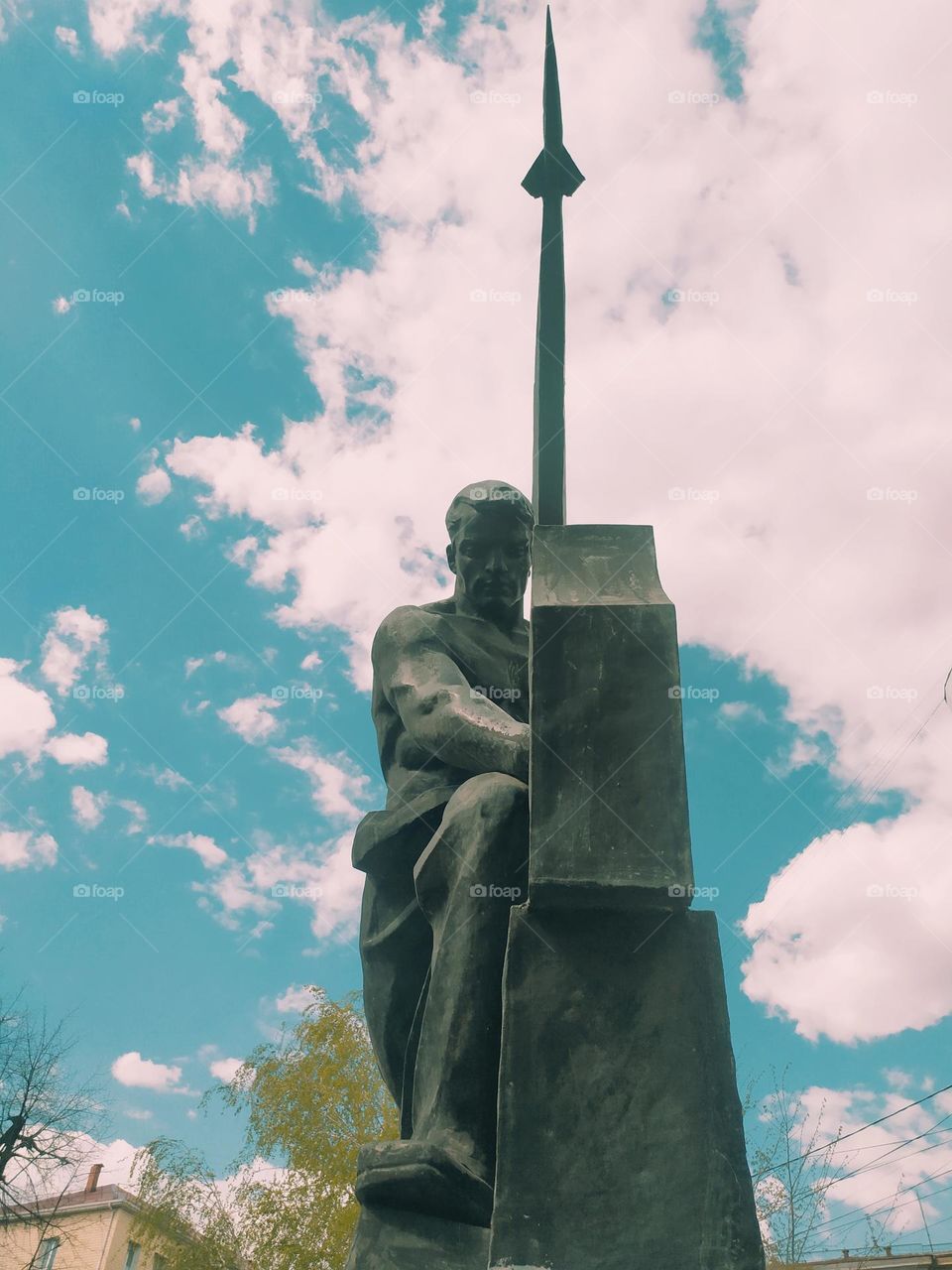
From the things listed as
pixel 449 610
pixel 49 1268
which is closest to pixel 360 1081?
pixel 449 610

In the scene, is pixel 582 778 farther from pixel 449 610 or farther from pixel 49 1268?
pixel 49 1268

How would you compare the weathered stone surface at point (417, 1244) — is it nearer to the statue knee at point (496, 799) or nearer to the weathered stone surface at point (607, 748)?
the weathered stone surface at point (607, 748)

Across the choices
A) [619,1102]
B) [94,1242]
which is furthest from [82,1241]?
[619,1102]

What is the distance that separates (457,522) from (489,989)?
165 centimetres

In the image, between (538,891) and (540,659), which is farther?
(540,659)

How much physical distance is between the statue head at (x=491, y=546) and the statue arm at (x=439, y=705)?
25 cm

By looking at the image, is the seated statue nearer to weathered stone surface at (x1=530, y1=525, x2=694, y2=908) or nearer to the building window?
weathered stone surface at (x1=530, y1=525, x2=694, y2=908)

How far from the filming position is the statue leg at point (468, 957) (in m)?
2.57

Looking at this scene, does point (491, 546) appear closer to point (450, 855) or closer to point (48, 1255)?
point (450, 855)

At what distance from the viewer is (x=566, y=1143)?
7.53ft

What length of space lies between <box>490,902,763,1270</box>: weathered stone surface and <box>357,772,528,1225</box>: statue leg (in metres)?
0.23

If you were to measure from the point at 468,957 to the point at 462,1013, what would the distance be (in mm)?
129

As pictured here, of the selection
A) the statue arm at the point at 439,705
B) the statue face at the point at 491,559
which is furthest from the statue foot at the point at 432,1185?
the statue face at the point at 491,559

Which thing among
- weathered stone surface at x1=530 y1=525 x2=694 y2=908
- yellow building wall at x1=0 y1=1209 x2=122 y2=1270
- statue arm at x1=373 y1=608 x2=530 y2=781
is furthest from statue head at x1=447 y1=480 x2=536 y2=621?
yellow building wall at x1=0 y1=1209 x2=122 y2=1270
